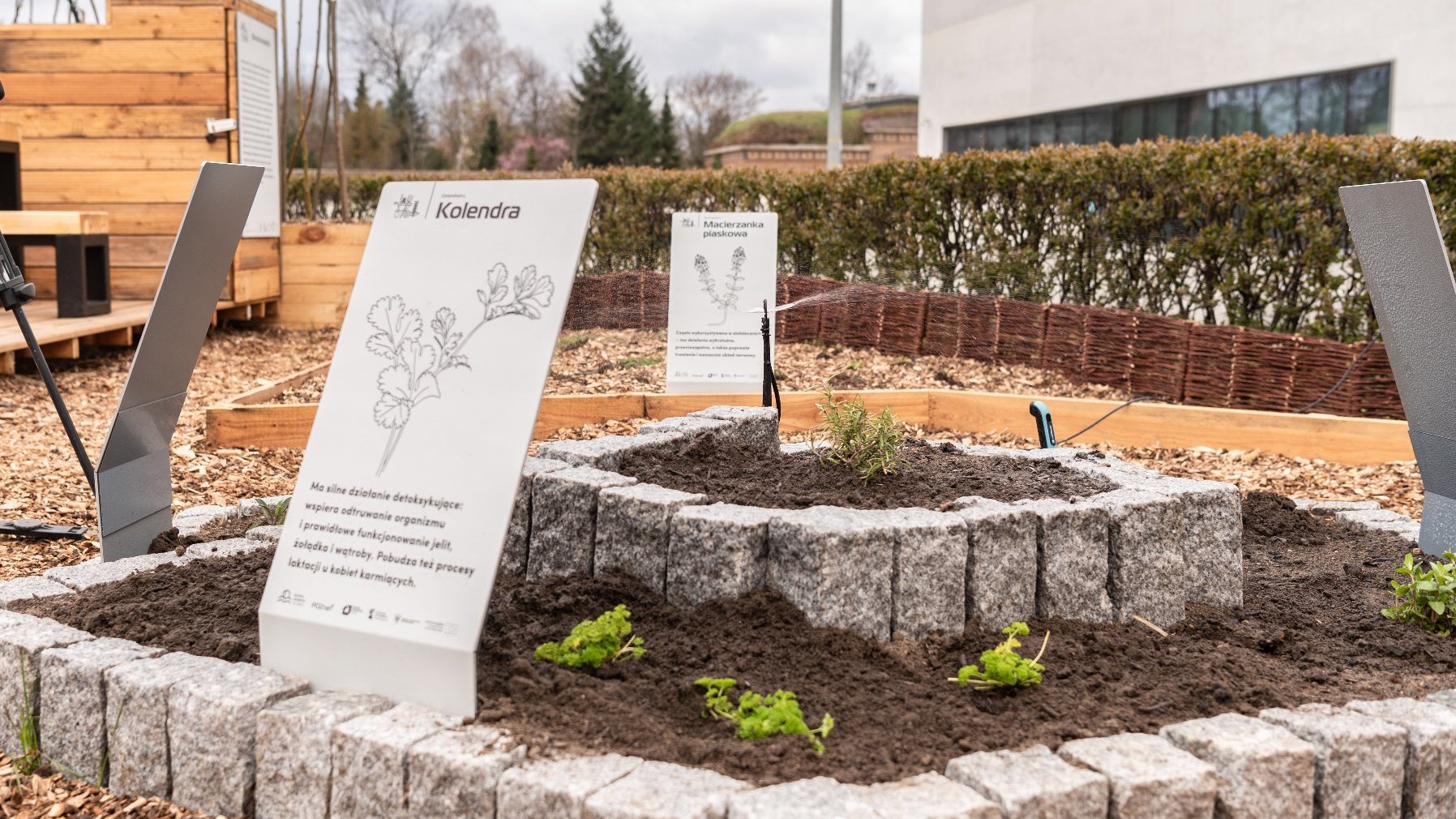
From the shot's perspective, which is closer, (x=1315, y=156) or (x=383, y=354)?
(x=383, y=354)

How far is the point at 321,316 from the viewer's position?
37.9ft

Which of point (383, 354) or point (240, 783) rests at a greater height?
point (383, 354)

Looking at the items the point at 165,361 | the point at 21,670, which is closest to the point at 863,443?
the point at 165,361

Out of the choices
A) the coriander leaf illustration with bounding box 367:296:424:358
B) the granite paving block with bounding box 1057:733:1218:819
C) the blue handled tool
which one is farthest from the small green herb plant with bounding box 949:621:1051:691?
A: the blue handled tool

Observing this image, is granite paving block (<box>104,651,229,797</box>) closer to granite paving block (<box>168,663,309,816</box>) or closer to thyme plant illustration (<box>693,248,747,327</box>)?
granite paving block (<box>168,663,309,816</box>)

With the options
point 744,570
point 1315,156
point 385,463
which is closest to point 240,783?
point 385,463

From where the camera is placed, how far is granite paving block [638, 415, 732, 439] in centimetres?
416

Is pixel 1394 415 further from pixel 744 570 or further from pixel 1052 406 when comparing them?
pixel 744 570

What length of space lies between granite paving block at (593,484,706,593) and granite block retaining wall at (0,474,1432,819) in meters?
0.20

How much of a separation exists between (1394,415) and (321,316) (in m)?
9.10

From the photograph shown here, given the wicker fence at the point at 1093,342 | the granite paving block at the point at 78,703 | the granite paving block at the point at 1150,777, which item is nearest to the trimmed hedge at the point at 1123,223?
the wicker fence at the point at 1093,342

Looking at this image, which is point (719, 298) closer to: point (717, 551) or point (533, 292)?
point (717, 551)

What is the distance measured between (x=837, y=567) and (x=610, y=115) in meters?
43.7

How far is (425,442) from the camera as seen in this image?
264 cm
